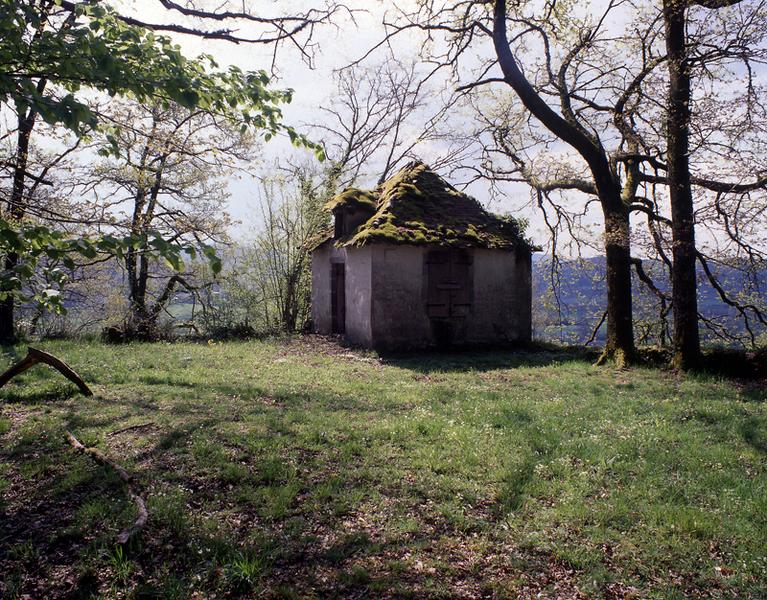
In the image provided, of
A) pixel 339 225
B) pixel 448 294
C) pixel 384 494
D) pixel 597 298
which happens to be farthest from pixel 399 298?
pixel 384 494

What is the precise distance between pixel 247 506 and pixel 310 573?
114 centimetres

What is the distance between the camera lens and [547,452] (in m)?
5.80

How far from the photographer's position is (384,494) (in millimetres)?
4805

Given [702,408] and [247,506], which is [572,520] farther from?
[702,408]

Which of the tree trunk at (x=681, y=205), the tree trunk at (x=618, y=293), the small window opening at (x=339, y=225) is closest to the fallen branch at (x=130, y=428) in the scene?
the tree trunk at (x=618, y=293)

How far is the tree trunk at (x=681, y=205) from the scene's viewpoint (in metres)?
10.6

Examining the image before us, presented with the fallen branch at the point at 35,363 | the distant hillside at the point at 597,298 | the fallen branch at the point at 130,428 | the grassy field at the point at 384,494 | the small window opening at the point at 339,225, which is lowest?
the grassy field at the point at 384,494

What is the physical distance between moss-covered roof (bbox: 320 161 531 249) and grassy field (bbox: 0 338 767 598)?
7183 mm

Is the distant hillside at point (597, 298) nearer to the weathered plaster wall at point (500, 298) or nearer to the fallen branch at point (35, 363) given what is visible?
the weathered plaster wall at point (500, 298)

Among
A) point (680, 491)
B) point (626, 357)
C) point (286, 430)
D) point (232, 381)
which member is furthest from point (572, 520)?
point (626, 357)

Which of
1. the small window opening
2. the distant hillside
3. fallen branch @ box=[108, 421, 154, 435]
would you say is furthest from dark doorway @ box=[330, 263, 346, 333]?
fallen branch @ box=[108, 421, 154, 435]

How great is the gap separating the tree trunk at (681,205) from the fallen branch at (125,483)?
35.1 feet

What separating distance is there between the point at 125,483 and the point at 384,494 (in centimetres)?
242

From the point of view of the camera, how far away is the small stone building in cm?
1480
